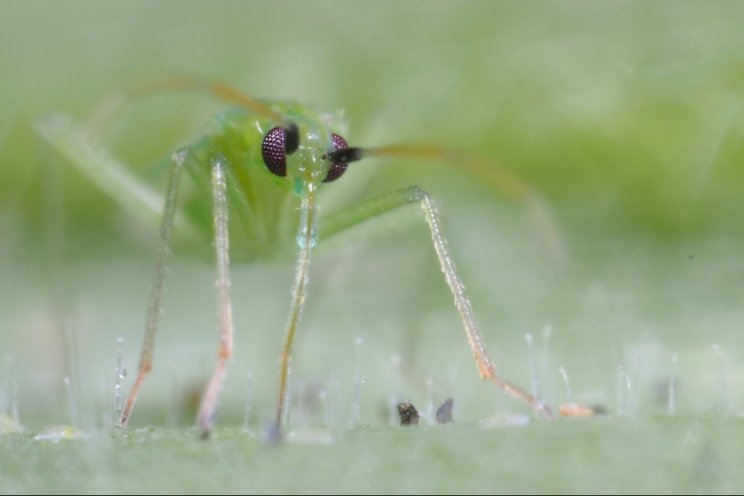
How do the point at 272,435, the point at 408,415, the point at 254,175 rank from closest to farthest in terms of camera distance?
the point at 272,435 < the point at 408,415 < the point at 254,175

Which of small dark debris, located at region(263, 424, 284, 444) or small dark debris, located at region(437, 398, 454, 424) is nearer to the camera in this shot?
small dark debris, located at region(263, 424, 284, 444)

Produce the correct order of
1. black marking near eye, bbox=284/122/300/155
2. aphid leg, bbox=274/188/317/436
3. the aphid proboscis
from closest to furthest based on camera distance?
aphid leg, bbox=274/188/317/436 < the aphid proboscis < black marking near eye, bbox=284/122/300/155

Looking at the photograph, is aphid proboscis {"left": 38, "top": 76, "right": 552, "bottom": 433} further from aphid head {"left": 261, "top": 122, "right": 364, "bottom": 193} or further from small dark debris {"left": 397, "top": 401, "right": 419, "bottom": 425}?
small dark debris {"left": 397, "top": 401, "right": 419, "bottom": 425}

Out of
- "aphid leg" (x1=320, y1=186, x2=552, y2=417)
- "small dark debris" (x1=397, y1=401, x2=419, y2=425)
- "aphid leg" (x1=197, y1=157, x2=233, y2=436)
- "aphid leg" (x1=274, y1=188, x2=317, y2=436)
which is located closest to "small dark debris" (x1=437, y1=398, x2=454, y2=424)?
"small dark debris" (x1=397, y1=401, x2=419, y2=425)

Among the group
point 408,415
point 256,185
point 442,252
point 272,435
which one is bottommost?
point 272,435

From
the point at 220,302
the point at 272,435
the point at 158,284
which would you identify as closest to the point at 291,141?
the point at 158,284

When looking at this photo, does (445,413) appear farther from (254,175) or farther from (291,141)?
(254,175)

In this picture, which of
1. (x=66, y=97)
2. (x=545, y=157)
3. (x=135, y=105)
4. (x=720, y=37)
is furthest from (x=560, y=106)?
(x=66, y=97)

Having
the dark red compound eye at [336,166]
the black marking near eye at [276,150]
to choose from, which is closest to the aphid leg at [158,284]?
the black marking near eye at [276,150]
